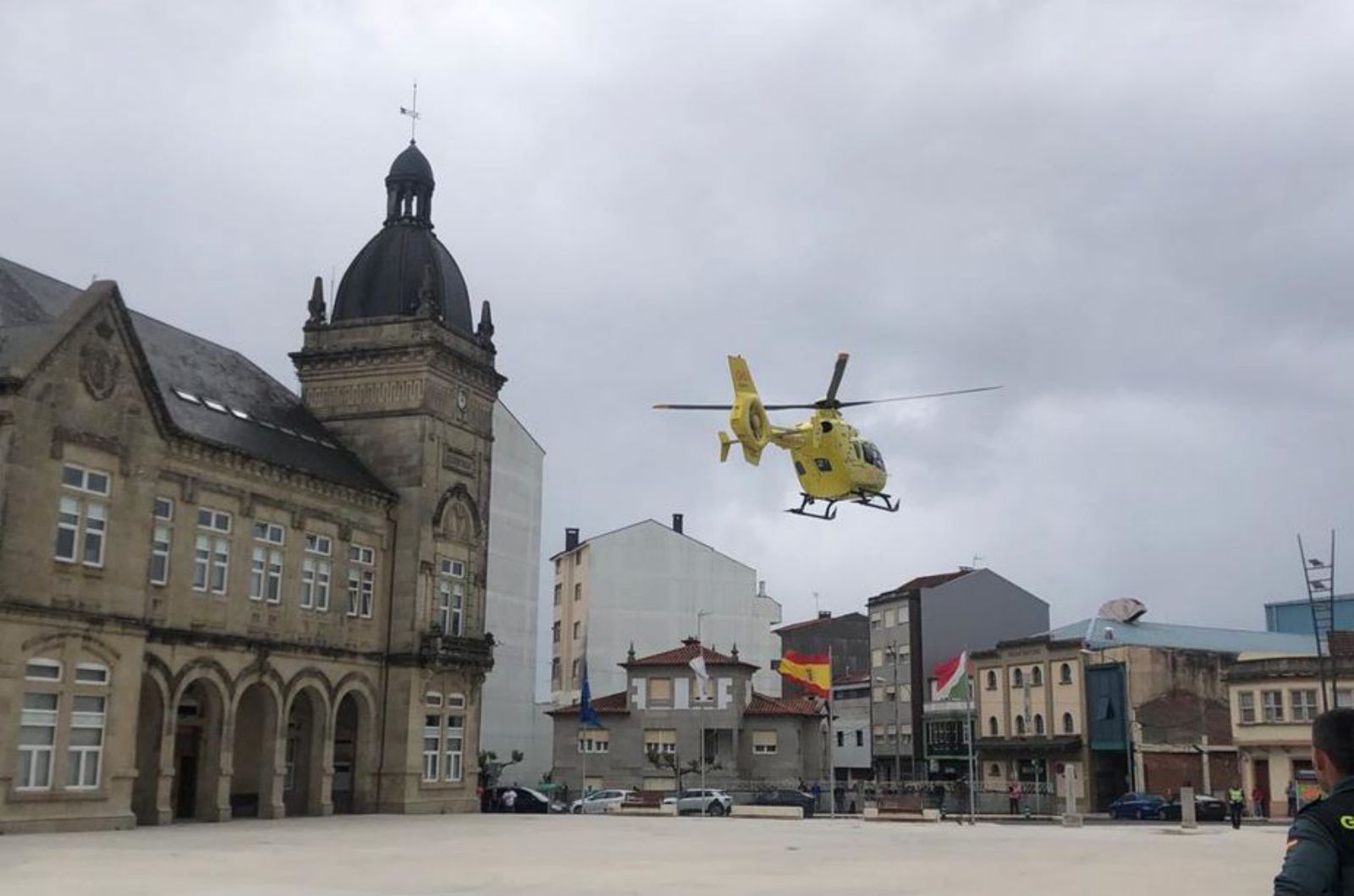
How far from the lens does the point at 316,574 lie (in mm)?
49094

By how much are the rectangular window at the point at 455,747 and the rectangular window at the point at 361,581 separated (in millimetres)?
6264

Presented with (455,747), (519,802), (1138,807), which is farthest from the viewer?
(519,802)

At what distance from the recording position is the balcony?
5278 cm

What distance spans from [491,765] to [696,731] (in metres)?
12.2

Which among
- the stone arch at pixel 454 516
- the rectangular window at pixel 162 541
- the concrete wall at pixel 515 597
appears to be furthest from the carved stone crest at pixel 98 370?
the concrete wall at pixel 515 597

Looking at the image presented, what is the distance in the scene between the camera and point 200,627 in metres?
43.0

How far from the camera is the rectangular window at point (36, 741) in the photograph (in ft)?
113

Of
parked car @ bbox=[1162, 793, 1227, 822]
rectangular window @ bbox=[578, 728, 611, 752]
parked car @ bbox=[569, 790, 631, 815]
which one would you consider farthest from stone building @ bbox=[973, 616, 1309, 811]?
parked car @ bbox=[569, 790, 631, 815]

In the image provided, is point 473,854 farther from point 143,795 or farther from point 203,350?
point 203,350

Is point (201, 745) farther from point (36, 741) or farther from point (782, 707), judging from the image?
point (782, 707)

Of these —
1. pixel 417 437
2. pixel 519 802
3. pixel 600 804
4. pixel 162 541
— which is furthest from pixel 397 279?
pixel 600 804

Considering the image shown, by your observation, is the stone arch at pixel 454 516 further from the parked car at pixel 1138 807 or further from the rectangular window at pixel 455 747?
the parked car at pixel 1138 807

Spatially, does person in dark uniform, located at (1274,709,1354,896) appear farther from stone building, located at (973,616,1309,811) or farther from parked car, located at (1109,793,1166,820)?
stone building, located at (973,616,1309,811)

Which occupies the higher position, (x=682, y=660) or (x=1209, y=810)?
(x=682, y=660)
